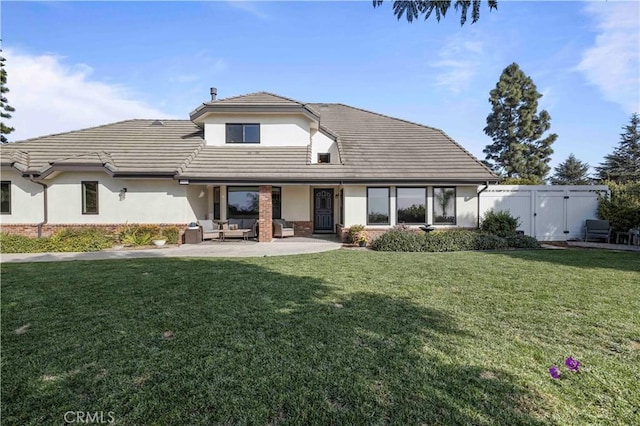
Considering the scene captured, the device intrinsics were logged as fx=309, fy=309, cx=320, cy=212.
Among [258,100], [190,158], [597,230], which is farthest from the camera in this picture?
[258,100]

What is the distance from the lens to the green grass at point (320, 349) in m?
2.74

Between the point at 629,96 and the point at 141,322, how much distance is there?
2060 cm

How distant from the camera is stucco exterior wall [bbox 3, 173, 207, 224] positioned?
14.3m

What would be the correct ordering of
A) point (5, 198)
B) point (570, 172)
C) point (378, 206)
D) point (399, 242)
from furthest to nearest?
1. point (570, 172)
2. point (378, 206)
3. point (5, 198)
4. point (399, 242)

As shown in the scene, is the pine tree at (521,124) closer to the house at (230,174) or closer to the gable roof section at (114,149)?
the house at (230,174)

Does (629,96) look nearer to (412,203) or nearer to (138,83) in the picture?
(412,203)

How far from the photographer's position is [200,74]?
17562 millimetres

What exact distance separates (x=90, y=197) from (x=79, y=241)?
3.38m

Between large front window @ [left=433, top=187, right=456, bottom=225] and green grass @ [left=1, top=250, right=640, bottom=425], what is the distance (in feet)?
24.0

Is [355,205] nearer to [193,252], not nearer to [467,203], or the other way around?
[467,203]

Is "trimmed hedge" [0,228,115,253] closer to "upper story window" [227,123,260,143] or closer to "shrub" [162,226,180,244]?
"shrub" [162,226,180,244]

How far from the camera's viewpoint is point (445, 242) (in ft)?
39.9
